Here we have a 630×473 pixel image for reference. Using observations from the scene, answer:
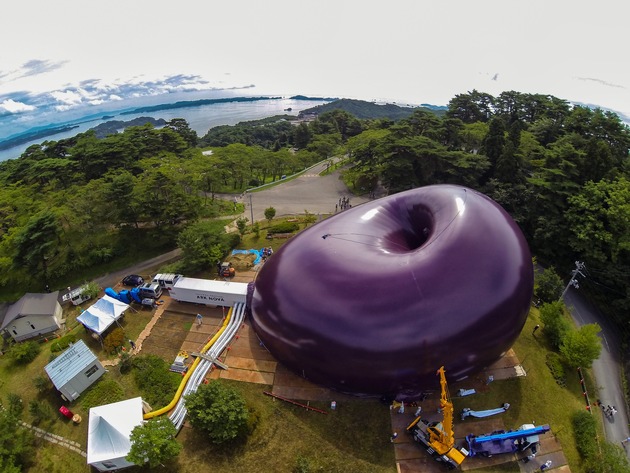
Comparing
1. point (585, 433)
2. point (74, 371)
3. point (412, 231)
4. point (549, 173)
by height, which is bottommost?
point (74, 371)

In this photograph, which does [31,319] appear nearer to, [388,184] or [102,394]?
[102,394]

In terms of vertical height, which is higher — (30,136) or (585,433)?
(585,433)

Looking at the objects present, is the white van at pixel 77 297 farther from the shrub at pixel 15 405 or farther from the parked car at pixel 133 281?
the shrub at pixel 15 405

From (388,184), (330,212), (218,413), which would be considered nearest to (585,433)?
(218,413)

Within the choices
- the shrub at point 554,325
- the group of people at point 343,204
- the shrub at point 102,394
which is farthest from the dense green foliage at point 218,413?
the group of people at point 343,204

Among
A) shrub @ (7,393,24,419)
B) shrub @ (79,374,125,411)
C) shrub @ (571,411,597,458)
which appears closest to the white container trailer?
shrub @ (79,374,125,411)
